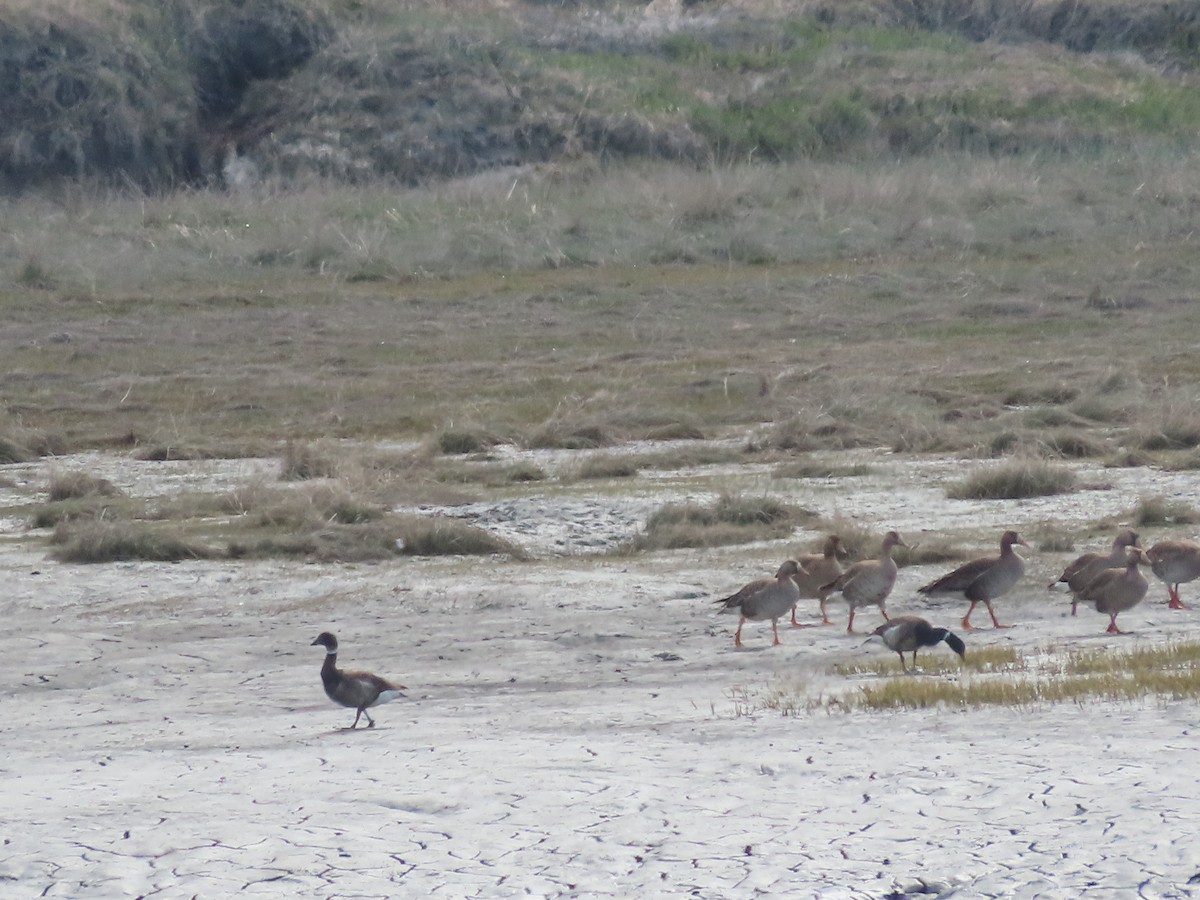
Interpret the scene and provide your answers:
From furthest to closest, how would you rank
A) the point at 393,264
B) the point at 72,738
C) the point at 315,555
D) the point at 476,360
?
the point at 393,264, the point at 476,360, the point at 315,555, the point at 72,738

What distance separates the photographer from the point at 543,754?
9.09 m

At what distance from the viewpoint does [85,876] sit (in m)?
Result: 7.26

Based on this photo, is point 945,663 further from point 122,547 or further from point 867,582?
point 122,547

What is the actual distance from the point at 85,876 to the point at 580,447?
15.4m

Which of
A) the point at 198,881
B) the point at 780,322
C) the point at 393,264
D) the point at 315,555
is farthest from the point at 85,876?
the point at 393,264

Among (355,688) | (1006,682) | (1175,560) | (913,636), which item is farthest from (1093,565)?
(355,688)

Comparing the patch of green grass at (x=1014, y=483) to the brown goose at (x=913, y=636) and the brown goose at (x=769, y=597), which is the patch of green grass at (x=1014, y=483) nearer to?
the brown goose at (x=769, y=597)

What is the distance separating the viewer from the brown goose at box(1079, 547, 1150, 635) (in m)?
12.2

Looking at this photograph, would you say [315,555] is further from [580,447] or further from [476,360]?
[476,360]

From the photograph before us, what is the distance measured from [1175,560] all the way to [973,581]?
1.54 metres

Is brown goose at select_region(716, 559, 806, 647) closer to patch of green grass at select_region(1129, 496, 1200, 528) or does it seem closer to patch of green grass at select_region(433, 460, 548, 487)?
patch of green grass at select_region(1129, 496, 1200, 528)

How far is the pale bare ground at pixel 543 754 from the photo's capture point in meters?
7.22

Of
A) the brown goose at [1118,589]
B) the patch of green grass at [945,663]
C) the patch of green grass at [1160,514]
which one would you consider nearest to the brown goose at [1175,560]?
the brown goose at [1118,589]

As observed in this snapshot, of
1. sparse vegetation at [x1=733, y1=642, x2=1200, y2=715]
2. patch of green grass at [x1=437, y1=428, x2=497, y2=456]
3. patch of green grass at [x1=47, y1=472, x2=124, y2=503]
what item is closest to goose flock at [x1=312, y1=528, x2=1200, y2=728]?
sparse vegetation at [x1=733, y1=642, x2=1200, y2=715]
